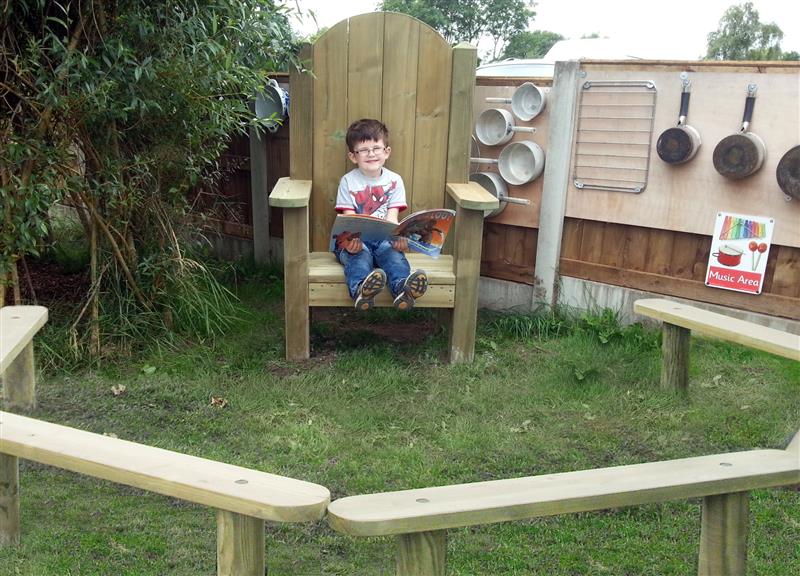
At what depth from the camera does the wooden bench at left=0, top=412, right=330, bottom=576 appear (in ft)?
4.74

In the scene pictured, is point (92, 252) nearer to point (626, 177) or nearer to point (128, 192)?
point (128, 192)

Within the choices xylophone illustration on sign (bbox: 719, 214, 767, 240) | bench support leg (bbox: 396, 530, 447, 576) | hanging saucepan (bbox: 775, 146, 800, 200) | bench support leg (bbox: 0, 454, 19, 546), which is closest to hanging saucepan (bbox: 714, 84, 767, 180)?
hanging saucepan (bbox: 775, 146, 800, 200)

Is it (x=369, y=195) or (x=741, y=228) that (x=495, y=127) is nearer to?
(x=369, y=195)

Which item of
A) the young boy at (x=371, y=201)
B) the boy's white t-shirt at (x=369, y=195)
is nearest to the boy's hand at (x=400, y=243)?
the young boy at (x=371, y=201)

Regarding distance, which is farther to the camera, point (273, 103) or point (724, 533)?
point (273, 103)

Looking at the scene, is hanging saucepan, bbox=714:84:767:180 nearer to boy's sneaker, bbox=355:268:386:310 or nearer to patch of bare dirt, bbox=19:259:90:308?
boy's sneaker, bbox=355:268:386:310

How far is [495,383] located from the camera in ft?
11.1

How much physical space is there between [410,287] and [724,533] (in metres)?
1.82

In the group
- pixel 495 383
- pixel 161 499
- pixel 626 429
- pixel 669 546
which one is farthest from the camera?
pixel 495 383

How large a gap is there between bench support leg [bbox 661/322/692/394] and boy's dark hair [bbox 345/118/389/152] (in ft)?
5.28

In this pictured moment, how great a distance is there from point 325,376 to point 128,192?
4.01 ft

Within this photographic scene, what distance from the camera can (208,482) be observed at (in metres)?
1.51

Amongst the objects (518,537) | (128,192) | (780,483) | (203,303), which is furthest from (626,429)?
(128,192)

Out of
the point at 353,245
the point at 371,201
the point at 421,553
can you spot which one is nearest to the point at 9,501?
the point at 421,553
